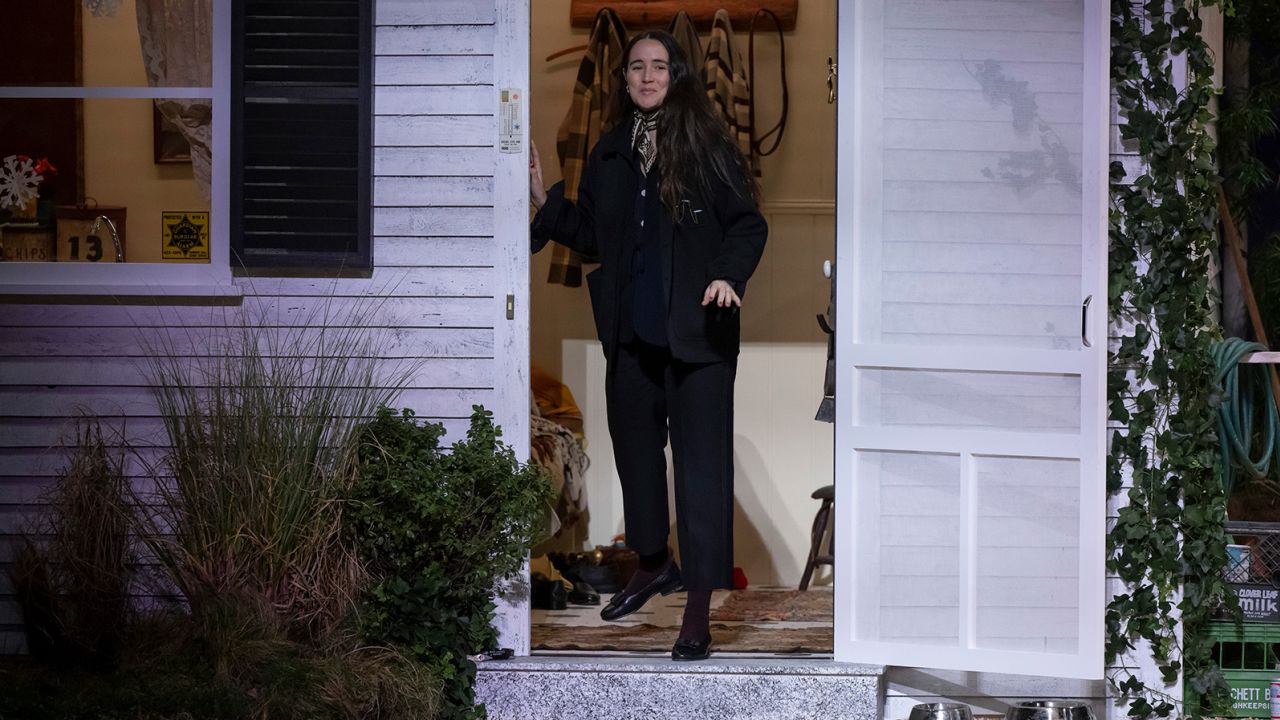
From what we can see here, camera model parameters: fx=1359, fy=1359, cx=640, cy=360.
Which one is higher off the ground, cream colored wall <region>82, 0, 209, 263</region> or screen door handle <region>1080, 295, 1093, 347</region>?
cream colored wall <region>82, 0, 209, 263</region>

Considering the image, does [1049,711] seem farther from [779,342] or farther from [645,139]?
[779,342]

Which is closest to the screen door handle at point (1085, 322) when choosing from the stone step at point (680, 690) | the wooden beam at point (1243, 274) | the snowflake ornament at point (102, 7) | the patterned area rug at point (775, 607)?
the wooden beam at point (1243, 274)

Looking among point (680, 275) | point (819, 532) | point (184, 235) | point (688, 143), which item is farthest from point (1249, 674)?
point (184, 235)

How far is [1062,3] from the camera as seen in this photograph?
3.94 metres

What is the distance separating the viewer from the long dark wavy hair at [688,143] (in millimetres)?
3986

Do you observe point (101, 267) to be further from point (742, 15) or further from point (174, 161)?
point (742, 15)

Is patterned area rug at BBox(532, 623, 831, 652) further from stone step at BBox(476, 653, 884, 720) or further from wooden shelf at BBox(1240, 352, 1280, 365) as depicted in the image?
wooden shelf at BBox(1240, 352, 1280, 365)

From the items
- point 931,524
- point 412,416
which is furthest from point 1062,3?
point 412,416

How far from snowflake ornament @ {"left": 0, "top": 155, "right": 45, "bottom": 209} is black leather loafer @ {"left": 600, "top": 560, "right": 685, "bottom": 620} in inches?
89.9

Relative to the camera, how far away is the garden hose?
4039 mm

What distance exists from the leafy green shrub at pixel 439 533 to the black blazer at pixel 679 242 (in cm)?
56

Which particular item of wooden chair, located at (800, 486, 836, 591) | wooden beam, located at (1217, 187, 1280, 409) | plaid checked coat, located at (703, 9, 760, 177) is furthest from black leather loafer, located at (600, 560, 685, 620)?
plaid checked coat, located at (703, 9, 760, 177)

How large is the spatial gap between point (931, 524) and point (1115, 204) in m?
1.09

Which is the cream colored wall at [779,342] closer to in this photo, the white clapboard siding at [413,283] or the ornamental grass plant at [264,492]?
the white clapboard siding at [413,283]
